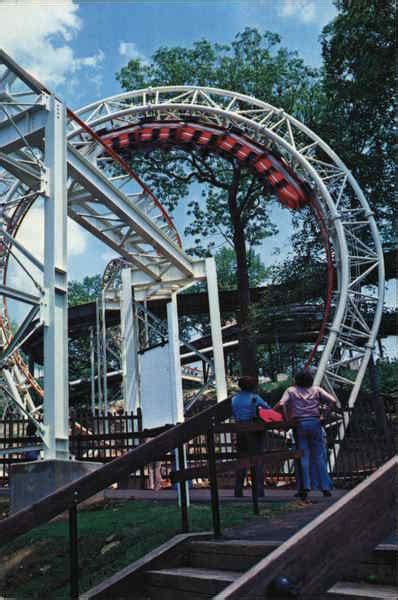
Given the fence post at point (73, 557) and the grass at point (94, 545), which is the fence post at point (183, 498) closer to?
the grass at point (94, 545)

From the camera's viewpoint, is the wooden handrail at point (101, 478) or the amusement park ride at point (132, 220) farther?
the amusement park ride at point (132, 220)

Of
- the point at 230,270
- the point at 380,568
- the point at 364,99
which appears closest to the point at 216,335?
the point at 364,99

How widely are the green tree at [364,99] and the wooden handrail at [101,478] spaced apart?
45.1ft

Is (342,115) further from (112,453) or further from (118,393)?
(118,393)

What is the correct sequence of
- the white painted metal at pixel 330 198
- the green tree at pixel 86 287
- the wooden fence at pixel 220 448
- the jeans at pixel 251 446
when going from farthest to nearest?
the green tree at pixel 86 287
the white painted metal at pixel 330 198
the wooden fence at pixel 220 448
the jeans at pixel 251 446

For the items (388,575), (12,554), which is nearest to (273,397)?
(12,554)

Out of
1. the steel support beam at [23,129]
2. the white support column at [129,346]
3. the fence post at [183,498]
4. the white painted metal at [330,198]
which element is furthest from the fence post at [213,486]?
the white painted metal at [330,198]

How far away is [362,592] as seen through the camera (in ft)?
10.5

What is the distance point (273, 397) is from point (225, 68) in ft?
53.4

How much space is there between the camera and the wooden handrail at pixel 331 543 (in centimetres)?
231

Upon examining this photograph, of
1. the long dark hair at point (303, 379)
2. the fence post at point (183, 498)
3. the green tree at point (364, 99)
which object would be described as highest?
the green tree at point (364, 99)

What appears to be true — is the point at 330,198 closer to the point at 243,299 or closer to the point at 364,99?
the point at 364,99

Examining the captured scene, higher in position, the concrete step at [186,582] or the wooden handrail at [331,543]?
the wooden handrail at [331,543]

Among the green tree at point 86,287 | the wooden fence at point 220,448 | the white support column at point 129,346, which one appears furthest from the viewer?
the green tree at point 86,287
